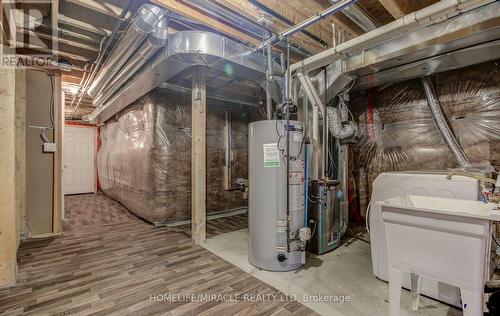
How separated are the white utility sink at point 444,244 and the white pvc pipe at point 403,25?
1.35 metres

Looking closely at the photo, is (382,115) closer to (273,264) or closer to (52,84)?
(273,264)

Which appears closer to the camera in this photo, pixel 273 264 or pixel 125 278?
pixel 125 278

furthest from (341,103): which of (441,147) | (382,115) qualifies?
(441,147)

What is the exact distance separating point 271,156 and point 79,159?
7180 mm

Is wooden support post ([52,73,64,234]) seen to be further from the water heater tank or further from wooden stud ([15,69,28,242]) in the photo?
the water heater tank

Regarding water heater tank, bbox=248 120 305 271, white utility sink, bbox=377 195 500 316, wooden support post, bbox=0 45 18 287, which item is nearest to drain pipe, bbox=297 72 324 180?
water heater tank, bbox=248 120 305 271

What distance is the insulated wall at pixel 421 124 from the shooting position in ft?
8.92

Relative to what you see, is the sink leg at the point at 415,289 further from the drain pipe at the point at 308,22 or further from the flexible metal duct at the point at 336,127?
the drain pipe at the point at 308,22

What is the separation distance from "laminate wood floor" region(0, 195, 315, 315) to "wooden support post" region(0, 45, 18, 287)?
0.67ft

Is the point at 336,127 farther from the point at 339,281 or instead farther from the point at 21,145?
the point at 21,145

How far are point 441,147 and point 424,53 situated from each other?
4.72ft

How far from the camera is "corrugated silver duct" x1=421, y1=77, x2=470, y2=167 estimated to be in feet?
9.25

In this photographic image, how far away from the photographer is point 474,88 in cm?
281

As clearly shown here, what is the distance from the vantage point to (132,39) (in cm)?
241
